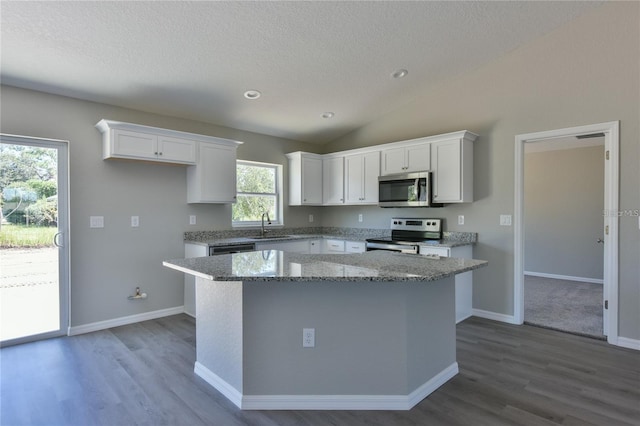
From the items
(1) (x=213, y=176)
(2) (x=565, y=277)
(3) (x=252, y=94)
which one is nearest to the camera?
(3) (x=252, y=94)

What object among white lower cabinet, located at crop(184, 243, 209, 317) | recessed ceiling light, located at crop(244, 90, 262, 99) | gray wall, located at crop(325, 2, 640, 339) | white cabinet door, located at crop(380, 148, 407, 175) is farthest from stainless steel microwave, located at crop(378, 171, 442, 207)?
white lower cabinet, located at crop(184, 243, 209, 317)

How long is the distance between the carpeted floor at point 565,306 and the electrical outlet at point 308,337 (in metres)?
2.85

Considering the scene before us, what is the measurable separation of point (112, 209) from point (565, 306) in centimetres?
547

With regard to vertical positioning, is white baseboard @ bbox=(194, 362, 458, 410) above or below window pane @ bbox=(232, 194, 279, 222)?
below

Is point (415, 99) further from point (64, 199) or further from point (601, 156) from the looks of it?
point (64, 199)

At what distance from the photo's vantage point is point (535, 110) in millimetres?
3809

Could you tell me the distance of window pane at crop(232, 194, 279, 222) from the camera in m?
5.00

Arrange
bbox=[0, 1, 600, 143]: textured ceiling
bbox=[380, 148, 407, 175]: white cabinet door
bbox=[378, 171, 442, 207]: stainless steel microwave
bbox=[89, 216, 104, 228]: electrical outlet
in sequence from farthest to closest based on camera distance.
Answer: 1. bbox=[380, 148, 407, 175]: white cabinet door
2. bbox=[378, 171, 442, 207]: stainless steel microwave
3. bbox=[89, 216, 104, 228]: electrical outlet
4. bbox=[0, 1, 600, 143]: textured ceiling

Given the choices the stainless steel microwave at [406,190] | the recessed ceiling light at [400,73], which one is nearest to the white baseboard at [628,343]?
the stainless steel microwave at [406,190]

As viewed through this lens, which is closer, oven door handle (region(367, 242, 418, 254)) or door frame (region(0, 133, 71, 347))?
door frame (region(0, 133, 71, 347))

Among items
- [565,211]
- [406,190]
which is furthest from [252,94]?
[565,211]

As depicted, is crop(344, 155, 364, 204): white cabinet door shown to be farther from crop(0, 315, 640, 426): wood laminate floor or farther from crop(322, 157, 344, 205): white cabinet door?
crop(0, 315, 640, 426): wood laminate floor

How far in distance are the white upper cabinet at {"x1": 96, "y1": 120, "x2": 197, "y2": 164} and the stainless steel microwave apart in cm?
240

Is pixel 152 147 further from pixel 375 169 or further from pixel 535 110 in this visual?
pixel 535 110
